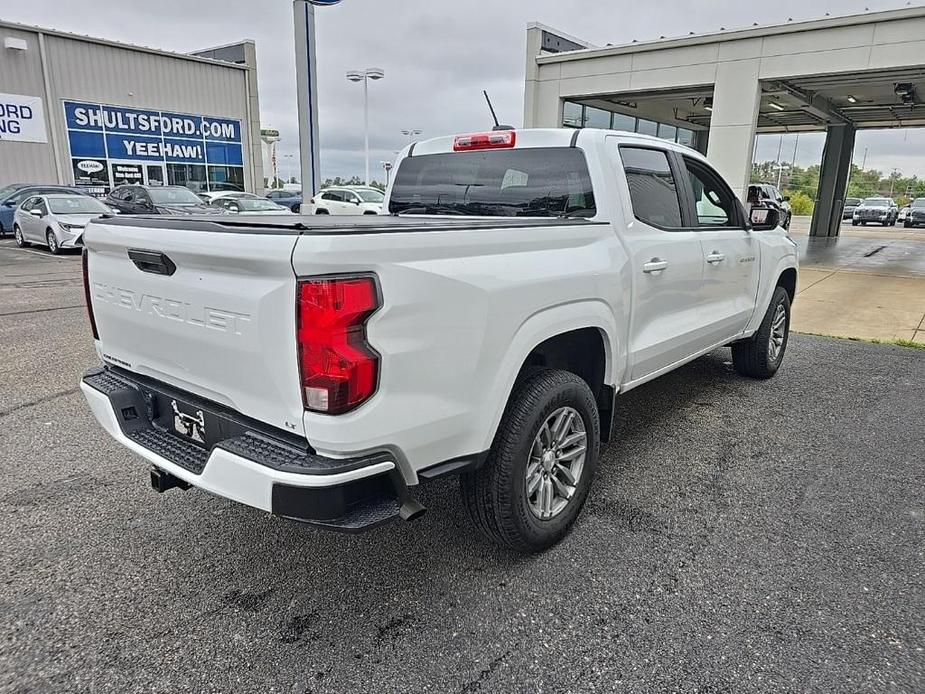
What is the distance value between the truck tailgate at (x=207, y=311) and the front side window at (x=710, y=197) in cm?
313

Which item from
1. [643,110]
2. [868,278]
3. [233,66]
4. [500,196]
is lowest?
[868,278]

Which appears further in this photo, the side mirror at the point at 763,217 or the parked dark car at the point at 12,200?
the parked dark car at the point at 12,200

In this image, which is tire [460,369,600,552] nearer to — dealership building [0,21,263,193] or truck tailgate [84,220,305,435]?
truck tailgate [84,220,305,435]

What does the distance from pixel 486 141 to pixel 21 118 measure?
2573 centimetres

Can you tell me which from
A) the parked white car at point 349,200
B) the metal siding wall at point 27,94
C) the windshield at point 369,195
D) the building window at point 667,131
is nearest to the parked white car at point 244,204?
the parked white car at point 349,200

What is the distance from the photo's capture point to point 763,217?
4.88 meters

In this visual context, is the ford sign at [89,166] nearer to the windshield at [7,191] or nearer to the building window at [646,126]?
the windshield at [7,191]

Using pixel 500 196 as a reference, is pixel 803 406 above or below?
below

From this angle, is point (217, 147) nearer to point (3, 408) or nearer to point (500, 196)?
point (3, 408)

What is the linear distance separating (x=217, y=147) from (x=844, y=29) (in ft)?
80.1

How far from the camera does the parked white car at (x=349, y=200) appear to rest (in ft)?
75.2

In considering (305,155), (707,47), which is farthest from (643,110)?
(305,155)

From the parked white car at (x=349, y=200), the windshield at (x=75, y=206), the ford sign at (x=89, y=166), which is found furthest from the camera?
the ford sign at (x=89, y=166)

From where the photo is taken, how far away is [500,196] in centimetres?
374
